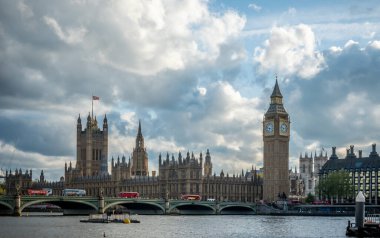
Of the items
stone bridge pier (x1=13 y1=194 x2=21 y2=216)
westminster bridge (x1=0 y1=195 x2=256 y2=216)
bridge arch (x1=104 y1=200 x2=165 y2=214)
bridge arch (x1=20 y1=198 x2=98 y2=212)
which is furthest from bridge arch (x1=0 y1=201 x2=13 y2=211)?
bridge arch (x1=104 y1=200 x2=165 y2=214)

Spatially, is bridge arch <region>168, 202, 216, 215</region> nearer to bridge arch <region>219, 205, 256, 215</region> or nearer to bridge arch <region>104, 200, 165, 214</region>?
bridge arch <region>104, 200, 165, 214</region>

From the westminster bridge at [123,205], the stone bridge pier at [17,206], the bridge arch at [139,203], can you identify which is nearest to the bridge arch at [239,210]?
the westminster bridge at [123,205]

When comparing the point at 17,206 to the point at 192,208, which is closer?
the point at 17,206

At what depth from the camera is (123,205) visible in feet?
529

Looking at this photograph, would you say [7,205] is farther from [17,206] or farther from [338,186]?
[338,186]

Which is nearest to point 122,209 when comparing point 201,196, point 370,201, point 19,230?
point 201,196

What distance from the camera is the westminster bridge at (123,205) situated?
131 metres

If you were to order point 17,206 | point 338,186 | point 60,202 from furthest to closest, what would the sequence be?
1. point 338,186
2. point 60,202
3. point 17,206

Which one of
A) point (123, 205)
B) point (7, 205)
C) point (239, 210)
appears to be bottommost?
point (239, 210)

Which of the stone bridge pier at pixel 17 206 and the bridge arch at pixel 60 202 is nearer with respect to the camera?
the stone bridge pier at pixel 17 206

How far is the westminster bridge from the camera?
13062 centimetres

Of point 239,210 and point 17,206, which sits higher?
point 17,206

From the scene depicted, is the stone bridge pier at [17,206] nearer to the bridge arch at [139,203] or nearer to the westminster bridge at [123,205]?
the westminster bridge at [123,205]

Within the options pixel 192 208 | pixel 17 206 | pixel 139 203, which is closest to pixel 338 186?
pixel 192 208
